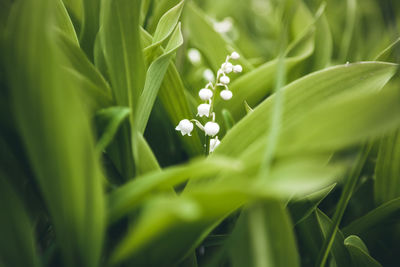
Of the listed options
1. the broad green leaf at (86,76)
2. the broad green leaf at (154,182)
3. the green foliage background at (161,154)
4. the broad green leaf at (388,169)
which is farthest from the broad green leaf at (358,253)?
the broad green leaf at (86,76)

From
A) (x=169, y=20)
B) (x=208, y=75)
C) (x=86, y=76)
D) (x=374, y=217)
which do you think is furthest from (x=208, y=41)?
(x=374, y=217)

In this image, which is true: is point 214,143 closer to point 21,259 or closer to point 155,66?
point 155,66

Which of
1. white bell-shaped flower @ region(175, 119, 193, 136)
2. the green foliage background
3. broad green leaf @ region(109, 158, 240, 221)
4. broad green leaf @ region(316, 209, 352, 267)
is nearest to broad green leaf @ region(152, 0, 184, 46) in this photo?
the green foliage background

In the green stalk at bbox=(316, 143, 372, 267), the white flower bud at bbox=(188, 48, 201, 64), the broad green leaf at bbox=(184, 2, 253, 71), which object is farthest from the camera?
the white flower bud at bbox=(188, 48, 201, 64)

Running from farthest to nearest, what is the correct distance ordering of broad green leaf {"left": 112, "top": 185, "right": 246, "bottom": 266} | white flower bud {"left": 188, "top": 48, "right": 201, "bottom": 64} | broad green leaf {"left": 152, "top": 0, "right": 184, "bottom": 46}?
white flower bud {"left": 188, "top": 48, "right": 201, "bottom": 64}, broad green leaf {"left": 152, "top": 0, "right": 184, "bottom": 46}, broad green leaf {"left": 112, "top": 185, "right": 246, "bottom": 266}

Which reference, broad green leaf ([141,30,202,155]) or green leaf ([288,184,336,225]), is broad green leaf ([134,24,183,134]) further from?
green leaf ([288,184,336,225])

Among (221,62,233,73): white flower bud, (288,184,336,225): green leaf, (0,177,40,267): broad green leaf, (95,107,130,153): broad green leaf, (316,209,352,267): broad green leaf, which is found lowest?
(316,209,352,267): broad green leaf
